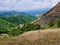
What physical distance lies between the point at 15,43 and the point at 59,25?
20.5 m

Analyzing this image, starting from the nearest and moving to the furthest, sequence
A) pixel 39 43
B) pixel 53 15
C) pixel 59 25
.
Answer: pixel 39 43
pixel 59 25
pixel 53 15

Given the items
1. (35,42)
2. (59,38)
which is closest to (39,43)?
(35,42)

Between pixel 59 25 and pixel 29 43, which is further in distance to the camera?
pixel 59 25

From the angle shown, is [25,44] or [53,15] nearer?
[25,44]

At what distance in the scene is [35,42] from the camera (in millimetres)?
10719

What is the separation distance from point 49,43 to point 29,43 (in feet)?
3.49

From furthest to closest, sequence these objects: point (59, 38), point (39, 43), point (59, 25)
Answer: point (59, 25), point (59, 38), point (39, 43)

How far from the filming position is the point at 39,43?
10422 millimetres

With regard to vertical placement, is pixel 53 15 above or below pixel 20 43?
below

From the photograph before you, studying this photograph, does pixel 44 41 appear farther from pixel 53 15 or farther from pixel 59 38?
pixel 53 15

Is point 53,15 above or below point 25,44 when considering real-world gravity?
below

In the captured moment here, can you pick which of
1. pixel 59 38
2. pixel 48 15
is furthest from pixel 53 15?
pixel 59 38

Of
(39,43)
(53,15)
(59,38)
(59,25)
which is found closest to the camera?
(39,43)

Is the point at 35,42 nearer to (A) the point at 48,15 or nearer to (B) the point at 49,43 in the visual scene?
(B) the point at 49,43
